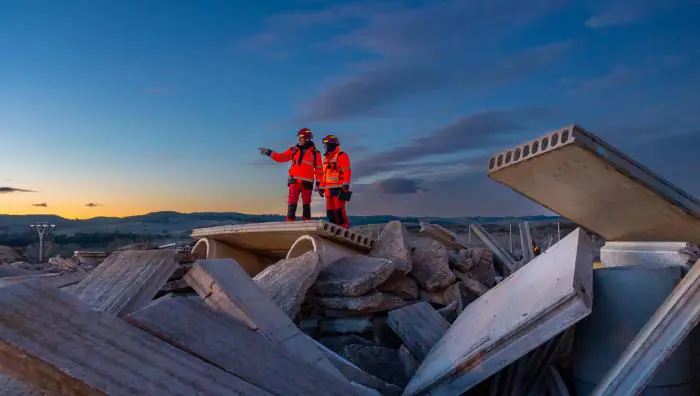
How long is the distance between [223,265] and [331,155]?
5643 mm

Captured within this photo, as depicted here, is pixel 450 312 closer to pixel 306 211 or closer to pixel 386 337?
pixel 386 337

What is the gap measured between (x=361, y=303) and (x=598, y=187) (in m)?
2.50

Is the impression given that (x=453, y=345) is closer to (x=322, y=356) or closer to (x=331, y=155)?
(x=322, y=356)

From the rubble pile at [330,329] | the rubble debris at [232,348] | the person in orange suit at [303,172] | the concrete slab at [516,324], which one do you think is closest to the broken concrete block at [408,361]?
the rubble pile at [330,329]

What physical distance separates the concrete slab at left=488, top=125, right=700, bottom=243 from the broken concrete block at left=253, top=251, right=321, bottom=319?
1.95 metres

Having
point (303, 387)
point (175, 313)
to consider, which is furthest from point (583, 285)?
point (175, 313)

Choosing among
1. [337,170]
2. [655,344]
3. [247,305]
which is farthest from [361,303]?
[337,170]

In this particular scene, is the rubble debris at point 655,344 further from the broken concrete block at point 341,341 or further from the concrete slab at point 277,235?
the concrete slab at point 277,235

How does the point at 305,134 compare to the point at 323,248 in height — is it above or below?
above

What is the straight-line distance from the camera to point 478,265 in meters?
7.14

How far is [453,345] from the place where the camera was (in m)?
3.24

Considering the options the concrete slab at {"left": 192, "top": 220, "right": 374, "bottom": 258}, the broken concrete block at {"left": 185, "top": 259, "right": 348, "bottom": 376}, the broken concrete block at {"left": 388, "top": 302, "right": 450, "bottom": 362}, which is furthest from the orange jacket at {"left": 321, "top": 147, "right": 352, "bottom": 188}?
the broken concrete block at {"left": 185, "top": 259, "right": 348, "bottom": 376}

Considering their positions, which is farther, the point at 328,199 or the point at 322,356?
the point at 328,199

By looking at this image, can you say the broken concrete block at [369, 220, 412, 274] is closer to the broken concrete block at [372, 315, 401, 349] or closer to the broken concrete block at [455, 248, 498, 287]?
the broken concrete block at [455, 248, 498, 287]
